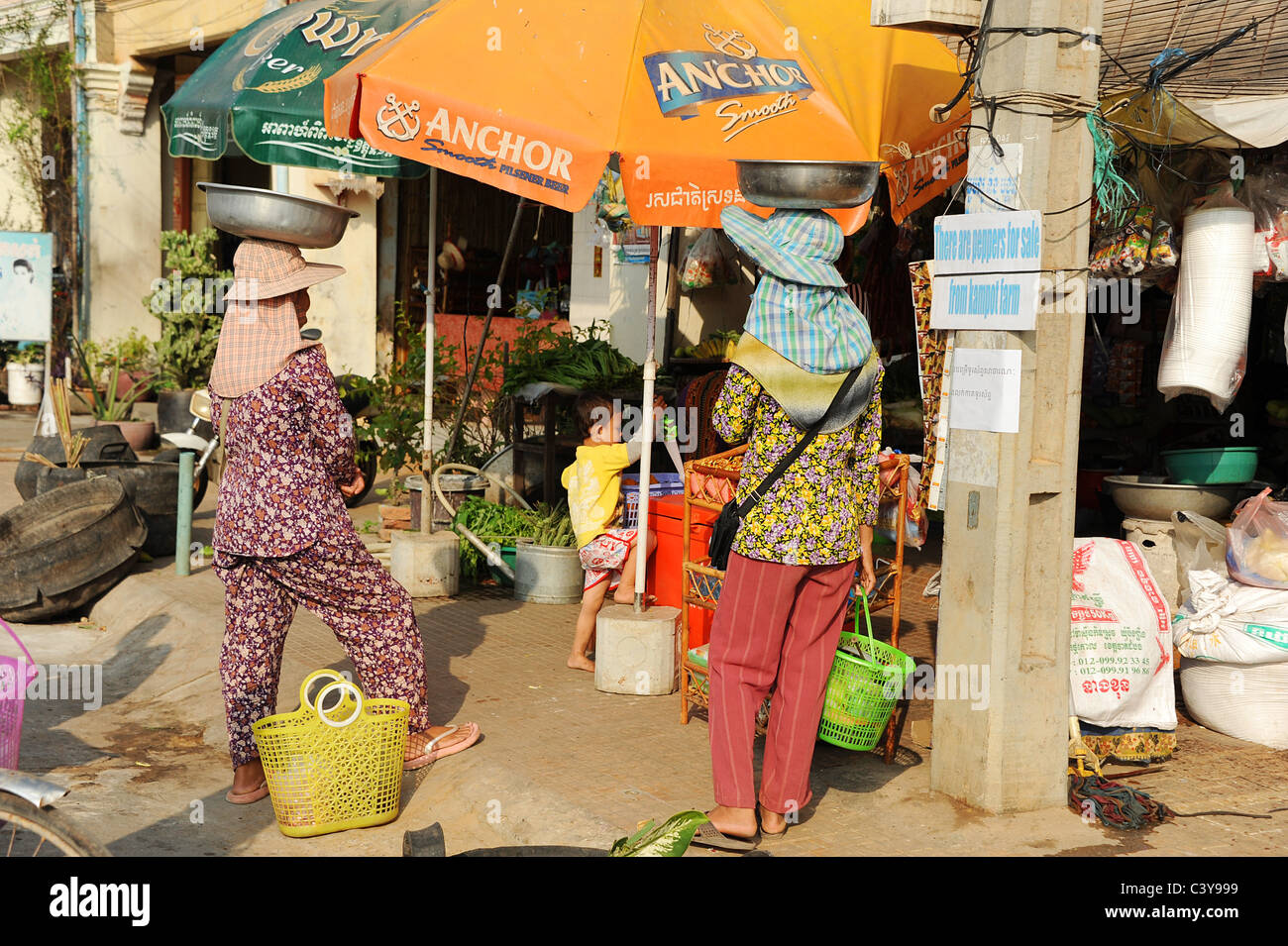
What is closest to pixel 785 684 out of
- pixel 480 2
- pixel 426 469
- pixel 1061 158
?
pixel 1061 158

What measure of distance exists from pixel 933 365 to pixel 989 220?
1.54 metres

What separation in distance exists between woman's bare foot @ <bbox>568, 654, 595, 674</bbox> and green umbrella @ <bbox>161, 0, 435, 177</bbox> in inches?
106

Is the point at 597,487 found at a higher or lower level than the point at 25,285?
lower

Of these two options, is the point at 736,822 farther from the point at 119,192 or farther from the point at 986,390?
the point at 119,192

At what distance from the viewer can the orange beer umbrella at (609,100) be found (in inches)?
198

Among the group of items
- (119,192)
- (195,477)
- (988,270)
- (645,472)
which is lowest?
(195,477)

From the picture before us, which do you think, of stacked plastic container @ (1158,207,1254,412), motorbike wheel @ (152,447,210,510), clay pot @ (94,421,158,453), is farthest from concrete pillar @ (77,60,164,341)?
stacked plastic container @ (1158,207,1254,412)

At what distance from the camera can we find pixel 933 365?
577cm

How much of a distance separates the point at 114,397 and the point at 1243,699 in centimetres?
1222

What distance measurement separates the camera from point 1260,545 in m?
5.28

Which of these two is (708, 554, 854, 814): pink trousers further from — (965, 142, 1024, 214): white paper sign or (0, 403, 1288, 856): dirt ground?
(965, 142, 1024, 214): white paper sign

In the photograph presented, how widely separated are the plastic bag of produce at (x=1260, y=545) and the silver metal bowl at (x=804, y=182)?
2.44 m

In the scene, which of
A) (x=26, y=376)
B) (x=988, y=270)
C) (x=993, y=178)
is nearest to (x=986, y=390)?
(x=988, y=270)
